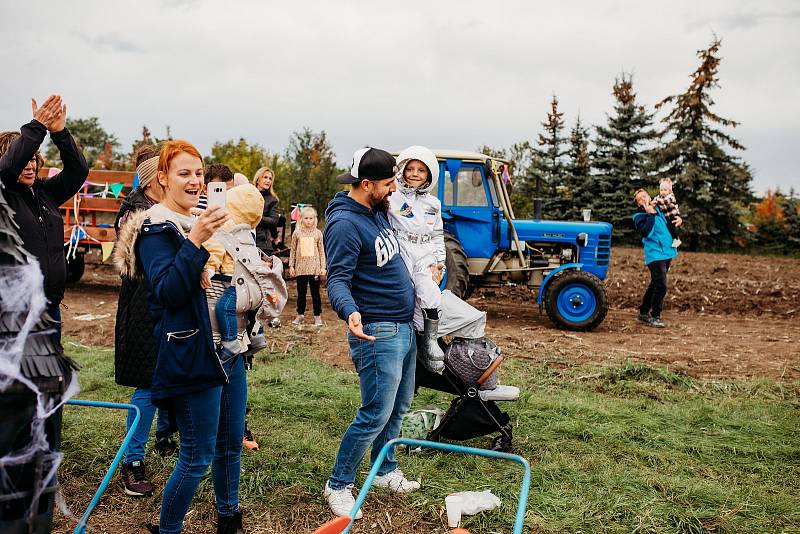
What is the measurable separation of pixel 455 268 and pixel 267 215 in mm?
2608

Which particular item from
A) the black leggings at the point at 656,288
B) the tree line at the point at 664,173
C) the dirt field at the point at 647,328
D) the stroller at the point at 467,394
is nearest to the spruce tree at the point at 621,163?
the tree line at the point at 664,173

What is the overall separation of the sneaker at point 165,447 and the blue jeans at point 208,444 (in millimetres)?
1164

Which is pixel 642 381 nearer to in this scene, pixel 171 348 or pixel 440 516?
pixel 440 516

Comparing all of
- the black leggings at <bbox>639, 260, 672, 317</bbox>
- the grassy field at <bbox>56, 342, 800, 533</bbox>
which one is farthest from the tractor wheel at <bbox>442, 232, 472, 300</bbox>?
the grassy field at <bbox>56, 342, 800, 533</bbox>

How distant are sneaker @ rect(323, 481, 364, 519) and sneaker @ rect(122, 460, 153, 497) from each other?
969mm

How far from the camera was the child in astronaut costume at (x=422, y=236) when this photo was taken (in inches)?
142

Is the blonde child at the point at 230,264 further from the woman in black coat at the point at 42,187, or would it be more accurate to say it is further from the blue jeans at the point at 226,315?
the woman in black coat at the point at 42,187

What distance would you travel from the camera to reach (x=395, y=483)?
3600mm

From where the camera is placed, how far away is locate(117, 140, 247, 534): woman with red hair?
235 centimetres

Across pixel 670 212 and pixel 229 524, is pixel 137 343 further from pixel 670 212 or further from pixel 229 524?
pixel 670 212

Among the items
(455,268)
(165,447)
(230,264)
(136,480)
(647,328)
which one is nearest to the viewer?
(230,264)

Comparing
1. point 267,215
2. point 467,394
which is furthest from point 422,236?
point 267,215

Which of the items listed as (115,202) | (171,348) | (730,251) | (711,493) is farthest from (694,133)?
(171,348)

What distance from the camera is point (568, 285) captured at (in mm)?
8953
